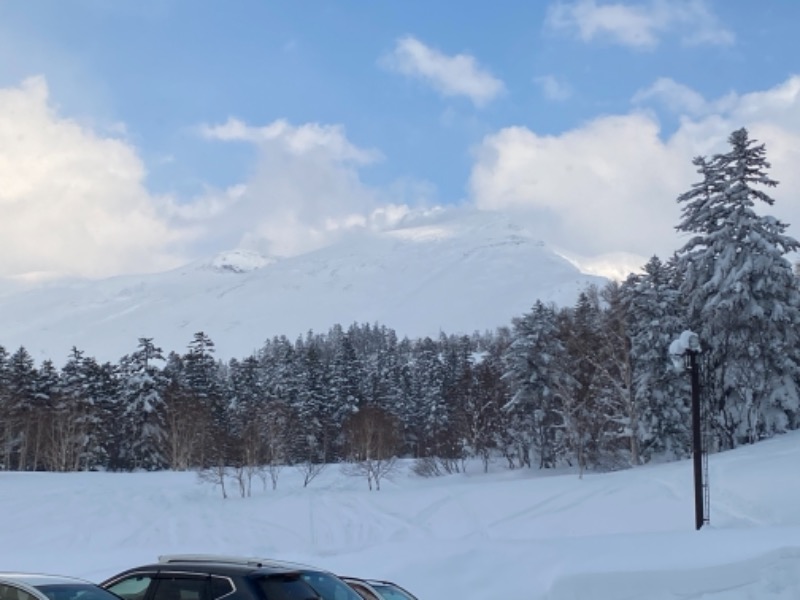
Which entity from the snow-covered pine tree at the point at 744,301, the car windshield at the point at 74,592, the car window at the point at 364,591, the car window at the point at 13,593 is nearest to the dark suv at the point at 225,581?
the car windshield at the point at 74,592

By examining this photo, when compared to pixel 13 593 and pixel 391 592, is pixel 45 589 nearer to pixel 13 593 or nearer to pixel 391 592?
pixel 13 593

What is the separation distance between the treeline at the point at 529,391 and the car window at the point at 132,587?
122 feet

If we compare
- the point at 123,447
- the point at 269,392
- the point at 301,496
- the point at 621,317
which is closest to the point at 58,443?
the point at 123,447

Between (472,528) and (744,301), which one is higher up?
(744,301)

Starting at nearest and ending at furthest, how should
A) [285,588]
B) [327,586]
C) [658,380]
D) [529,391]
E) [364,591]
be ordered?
[285,588]
[327,586]
[364,591]
[658,380]
[529,391]

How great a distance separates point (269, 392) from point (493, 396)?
28815mm

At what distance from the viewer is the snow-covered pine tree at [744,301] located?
41062 mm

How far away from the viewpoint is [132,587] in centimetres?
884

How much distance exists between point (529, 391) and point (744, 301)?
835 inches

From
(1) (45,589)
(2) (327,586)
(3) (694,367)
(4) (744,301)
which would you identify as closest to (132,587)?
(1) (45,589)

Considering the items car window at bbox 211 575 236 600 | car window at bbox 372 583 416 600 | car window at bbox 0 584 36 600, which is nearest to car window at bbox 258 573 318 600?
car window at bbox 211 575 236 600

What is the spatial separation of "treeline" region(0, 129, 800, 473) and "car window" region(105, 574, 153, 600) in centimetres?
3729

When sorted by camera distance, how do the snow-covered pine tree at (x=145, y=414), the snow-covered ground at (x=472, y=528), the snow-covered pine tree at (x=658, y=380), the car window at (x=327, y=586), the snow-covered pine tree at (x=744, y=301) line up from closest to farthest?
the car window at (x=327, y=586) < the snow-covered ground at (x=472, y=528) < the snow-covered pine tree at (x=744, y=301) < the snow-covered pine tree at (x=658, y=380) < the snow-covered pine tree at (x=145, y=414)

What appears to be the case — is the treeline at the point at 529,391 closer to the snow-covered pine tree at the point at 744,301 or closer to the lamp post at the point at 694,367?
the snow-covered pine tree at the point at 744,301
